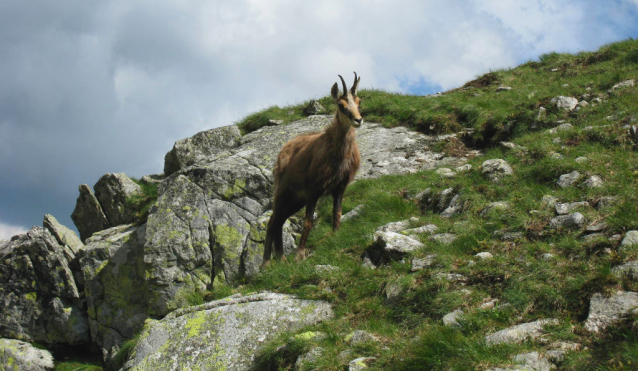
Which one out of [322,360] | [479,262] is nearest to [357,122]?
[479,262]

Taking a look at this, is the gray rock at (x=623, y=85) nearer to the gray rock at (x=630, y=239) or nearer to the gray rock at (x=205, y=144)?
the gray rock at (x=630, y=239)

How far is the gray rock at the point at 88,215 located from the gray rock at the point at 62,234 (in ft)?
3.36

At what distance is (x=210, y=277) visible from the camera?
10.8 m

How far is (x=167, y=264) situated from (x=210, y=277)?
107cm

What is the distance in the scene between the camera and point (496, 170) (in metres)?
9.35

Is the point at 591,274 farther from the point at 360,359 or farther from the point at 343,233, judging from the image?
the point at 343,233

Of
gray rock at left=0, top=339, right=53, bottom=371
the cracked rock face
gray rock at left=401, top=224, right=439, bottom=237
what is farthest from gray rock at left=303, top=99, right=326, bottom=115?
gray rock at left=0, top=339, right=53, bottom=371

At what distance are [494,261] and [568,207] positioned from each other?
1.89 meters

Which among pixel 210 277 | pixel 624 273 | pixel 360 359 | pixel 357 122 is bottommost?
pixel 360 359

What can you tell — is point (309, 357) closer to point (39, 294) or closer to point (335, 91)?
point (335, 91)

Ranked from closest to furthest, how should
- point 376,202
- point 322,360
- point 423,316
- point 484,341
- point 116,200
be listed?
point 484,341, point 322,360, point 423,316, point 376,202, point 116,200

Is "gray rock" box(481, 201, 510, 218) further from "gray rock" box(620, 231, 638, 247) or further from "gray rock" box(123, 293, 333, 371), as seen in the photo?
"gray rock" box(123, 293, 333, 371)

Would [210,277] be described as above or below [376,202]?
below

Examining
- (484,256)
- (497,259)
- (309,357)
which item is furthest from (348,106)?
(309,357)
